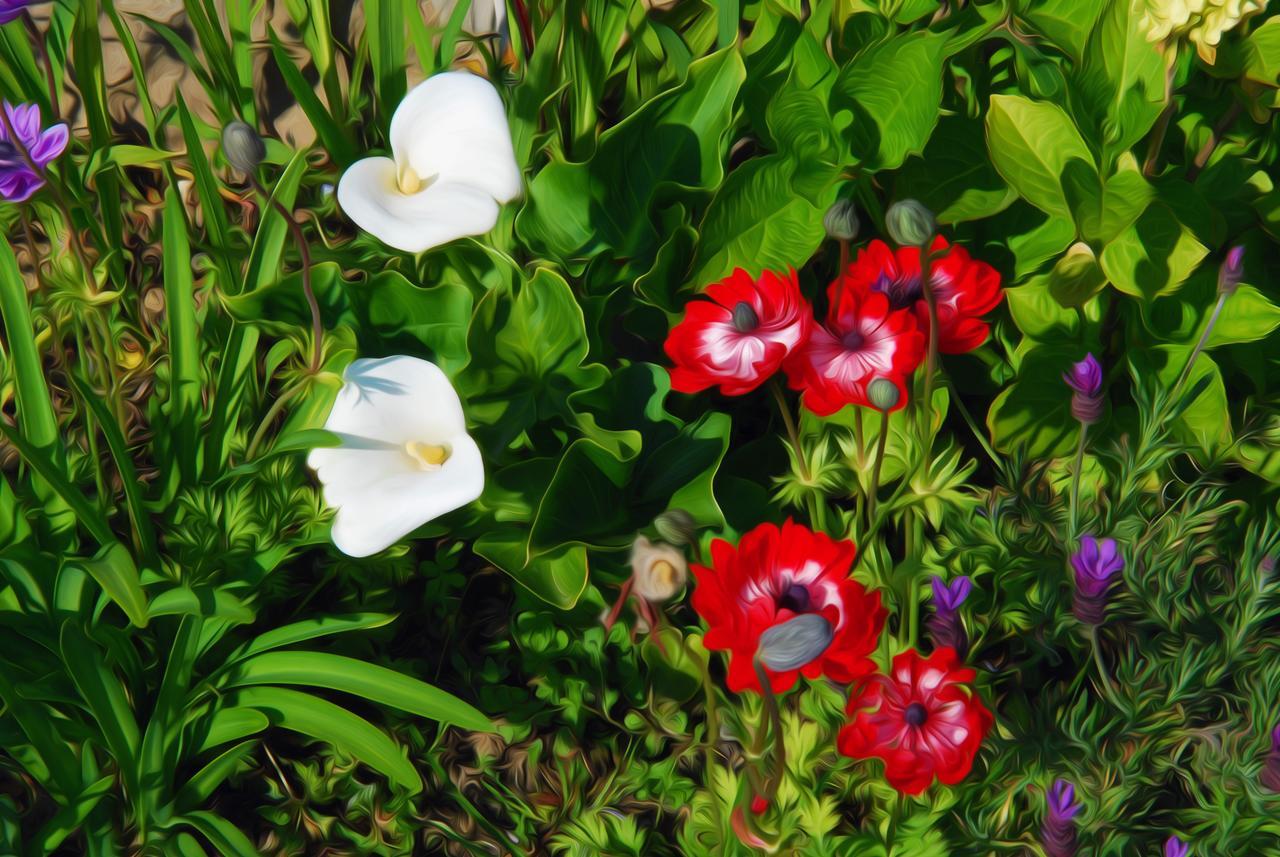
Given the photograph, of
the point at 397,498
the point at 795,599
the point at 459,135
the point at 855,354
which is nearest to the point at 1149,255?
the point at 855,354

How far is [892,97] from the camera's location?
58.0 inches

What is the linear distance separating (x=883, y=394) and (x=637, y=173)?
51 centimetres

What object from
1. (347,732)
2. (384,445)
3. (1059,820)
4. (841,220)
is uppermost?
(841,220)

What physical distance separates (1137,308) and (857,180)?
1.32 feet

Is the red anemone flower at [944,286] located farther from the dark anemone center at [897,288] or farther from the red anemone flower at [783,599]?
the red anemone flower at [783,599]

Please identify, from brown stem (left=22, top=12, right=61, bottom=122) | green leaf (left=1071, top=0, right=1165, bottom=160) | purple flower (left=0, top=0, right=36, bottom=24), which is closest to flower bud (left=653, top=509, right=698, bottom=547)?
green leaf (left=1071, top=0, right=1165, bottom=160)

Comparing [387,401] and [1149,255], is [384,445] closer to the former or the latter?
[387,401]

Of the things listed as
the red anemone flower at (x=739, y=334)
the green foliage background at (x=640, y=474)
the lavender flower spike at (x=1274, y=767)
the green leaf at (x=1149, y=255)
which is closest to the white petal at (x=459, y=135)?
the green foliage background at (x=640, y=474)

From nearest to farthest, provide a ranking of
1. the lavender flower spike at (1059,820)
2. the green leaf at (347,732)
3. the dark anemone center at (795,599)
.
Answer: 1. the lavender flower spike at (1059,820)
2. the dark anemone center at (795,599)
3. the green leaf at (347,732)

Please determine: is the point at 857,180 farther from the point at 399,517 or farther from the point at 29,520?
the point at 29,520

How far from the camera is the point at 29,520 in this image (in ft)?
4.66

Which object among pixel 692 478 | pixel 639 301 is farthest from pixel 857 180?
pixel 692 478

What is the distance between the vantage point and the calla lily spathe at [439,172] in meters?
1.23

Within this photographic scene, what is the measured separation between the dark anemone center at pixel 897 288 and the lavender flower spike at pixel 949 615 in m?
0.35
